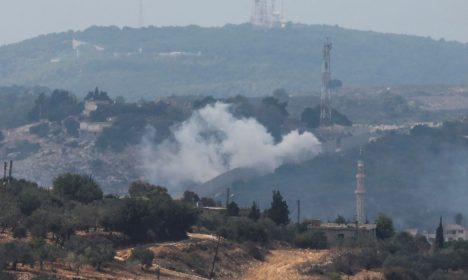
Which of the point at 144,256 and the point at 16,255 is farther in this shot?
the point at 144,256

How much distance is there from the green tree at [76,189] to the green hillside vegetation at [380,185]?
6778 centimetres

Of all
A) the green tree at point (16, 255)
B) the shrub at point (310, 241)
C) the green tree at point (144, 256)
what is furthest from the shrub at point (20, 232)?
the shrub at point (310, 241)

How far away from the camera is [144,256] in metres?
69.0

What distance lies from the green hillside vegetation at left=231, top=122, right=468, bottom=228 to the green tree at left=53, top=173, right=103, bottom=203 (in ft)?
222

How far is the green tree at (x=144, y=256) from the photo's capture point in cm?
6862

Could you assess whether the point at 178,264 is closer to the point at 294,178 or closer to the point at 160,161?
the point at 294,178

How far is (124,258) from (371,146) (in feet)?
424

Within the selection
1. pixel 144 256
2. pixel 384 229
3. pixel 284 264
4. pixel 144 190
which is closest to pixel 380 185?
pixel 384 229

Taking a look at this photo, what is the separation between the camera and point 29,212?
247ft

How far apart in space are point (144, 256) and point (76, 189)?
58.0 feet

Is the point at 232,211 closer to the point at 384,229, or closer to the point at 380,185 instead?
the point at 384,229

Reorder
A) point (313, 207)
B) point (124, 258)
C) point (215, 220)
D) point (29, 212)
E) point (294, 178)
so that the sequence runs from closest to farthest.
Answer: point (124, 258) → point (29, 212) → point (215, 220) → point (313, 207) → point (294, 178)

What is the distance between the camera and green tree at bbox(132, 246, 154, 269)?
A: 68.6m

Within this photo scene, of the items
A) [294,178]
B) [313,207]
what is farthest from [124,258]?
[294,178]
